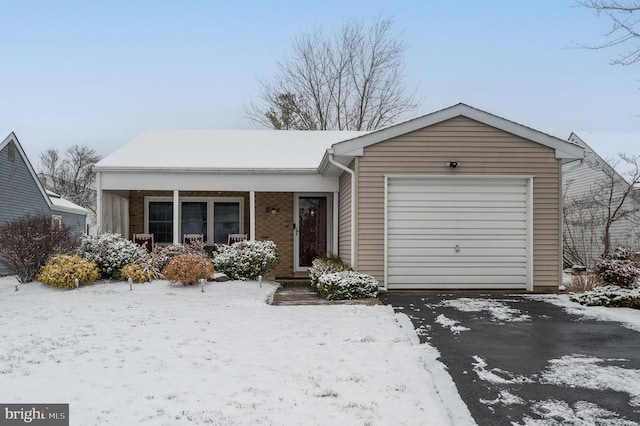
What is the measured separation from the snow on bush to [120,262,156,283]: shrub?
8475 mm

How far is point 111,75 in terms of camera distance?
16.8 meters

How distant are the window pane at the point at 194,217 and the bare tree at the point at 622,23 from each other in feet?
34.0

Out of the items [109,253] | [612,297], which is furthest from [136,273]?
[612,297]

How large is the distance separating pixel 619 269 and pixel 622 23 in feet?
14.0

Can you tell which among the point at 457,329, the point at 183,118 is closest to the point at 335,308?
the point at 457,329

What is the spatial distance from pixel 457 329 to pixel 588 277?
543 cm

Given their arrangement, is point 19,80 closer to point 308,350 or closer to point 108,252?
point 108,252

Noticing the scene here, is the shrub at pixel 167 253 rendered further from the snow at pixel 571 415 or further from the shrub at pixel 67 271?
the snow at pixel 571 415

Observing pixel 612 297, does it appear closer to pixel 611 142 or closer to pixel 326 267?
pixel 326 267

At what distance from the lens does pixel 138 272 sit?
35.6 ft

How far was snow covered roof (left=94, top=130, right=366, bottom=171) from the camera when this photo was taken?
12969 mm

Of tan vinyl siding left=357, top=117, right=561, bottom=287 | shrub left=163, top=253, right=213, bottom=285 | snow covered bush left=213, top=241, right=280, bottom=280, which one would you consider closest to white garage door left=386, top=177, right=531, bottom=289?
tan vinyl siding left=357, top=117, right=561, bottom=287

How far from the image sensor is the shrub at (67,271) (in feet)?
33.6

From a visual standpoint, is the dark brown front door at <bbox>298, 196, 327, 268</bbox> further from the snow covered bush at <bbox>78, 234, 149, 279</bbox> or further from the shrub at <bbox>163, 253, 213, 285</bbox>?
the snow covered bush at <bbox>78, 234, 149, 279</bbox>
